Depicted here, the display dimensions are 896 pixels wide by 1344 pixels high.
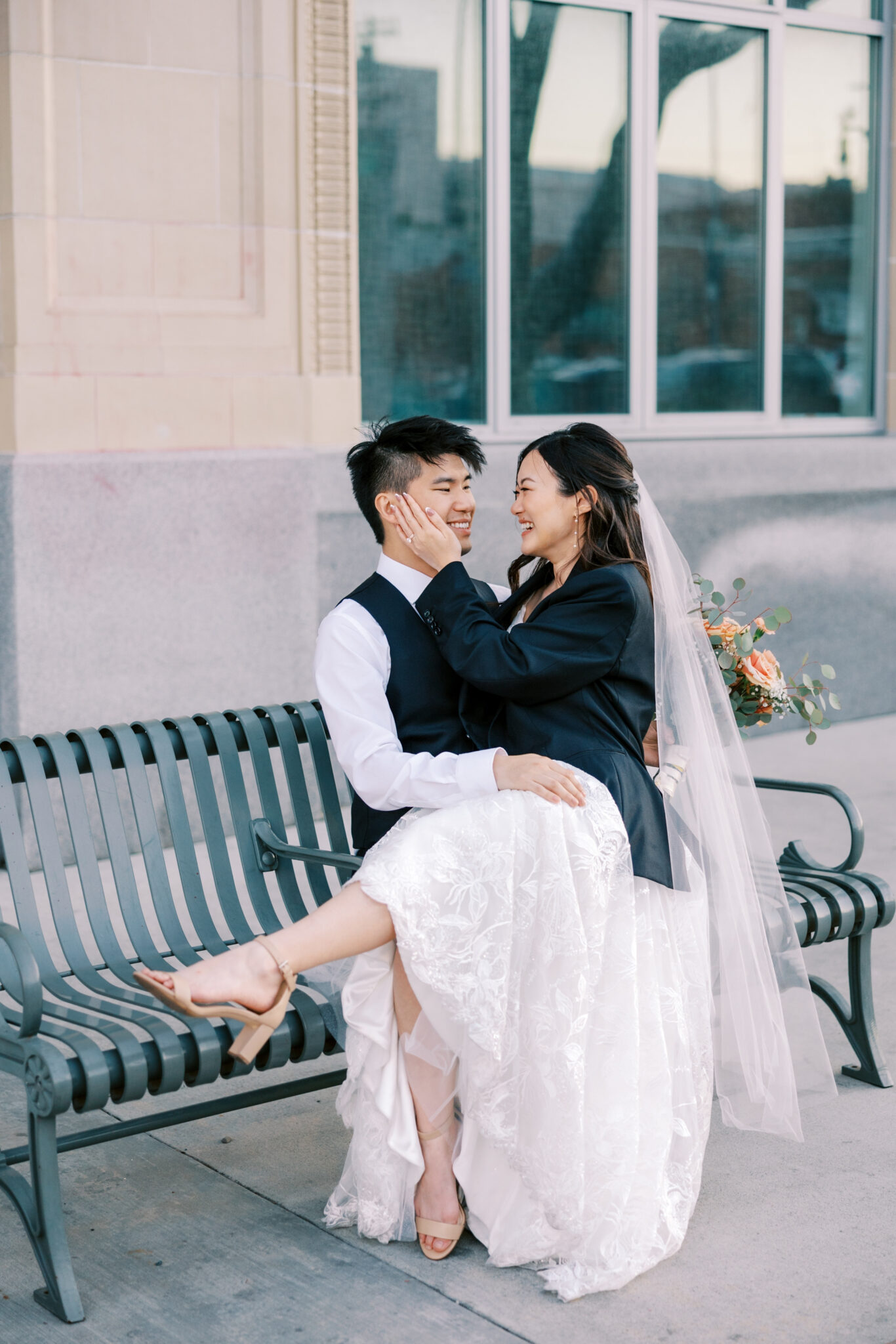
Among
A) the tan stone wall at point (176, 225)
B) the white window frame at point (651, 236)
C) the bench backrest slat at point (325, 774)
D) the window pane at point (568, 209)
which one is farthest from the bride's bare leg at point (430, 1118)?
the window pane at point (568, 209)

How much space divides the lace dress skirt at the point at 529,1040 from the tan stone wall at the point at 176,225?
3.03 m

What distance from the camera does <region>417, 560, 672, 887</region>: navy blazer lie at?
313cm

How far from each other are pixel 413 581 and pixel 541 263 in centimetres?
421

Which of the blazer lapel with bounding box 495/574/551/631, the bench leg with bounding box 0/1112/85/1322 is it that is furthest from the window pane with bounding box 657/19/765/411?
the bench leg with bounding box 0/1112/85/1322

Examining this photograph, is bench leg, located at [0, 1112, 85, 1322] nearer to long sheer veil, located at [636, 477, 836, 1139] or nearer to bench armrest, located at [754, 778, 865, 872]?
long sheer veil, located at [636, 477, 836, 1139]

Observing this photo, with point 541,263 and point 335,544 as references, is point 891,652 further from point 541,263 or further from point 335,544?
point 335,544

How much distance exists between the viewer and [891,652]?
8.49m

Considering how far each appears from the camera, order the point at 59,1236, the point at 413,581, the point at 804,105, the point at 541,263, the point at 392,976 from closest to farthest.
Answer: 1. the point at 59,1236
2. the point at 392,976
3. the point at 413,581
4. the point at 541,263
5. the point at 804,105

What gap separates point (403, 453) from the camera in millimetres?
3385

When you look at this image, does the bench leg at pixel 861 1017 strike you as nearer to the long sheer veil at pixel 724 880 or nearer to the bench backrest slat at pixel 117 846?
the long sheer veil at pixel 724 880

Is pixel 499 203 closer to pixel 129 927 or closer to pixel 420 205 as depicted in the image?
pixel 420 205

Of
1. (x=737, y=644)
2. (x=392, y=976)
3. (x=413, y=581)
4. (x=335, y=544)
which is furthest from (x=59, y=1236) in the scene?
(x=335, y=544)

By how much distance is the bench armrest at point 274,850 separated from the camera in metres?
3.43

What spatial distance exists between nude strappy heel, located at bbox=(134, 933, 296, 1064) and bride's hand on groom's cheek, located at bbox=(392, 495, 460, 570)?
0.90m
